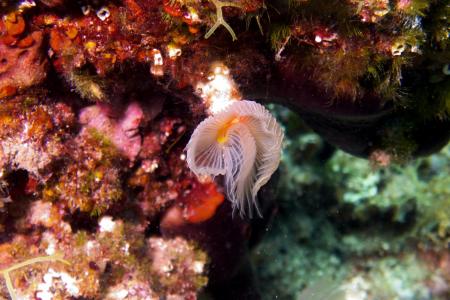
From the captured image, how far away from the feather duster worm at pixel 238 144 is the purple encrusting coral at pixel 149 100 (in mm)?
450

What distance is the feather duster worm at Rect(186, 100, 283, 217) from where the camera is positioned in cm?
236

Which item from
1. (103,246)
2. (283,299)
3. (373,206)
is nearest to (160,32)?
(103,246)

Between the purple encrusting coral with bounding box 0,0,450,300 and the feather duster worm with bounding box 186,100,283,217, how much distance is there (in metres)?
0.45

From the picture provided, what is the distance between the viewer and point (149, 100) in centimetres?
311

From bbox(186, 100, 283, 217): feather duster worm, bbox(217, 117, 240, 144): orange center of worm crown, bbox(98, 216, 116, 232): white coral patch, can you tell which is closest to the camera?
bbox(186, 100, 283, 217): feather duster worm

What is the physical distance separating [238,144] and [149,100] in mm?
926

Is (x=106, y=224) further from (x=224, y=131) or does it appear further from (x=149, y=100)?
(x=224, y=131)

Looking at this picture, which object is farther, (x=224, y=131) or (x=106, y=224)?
(x=106, y=224)

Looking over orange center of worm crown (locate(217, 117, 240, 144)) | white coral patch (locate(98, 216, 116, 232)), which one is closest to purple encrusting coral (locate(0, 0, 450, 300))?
white coral patch (locate(98, 216, 116, 232))

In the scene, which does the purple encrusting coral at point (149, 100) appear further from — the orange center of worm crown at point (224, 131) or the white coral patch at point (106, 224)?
the orange center of worm crown at point (224, 131)

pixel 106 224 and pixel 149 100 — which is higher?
pixel 149 100

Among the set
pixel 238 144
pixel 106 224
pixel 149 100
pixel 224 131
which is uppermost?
pixel 224 131

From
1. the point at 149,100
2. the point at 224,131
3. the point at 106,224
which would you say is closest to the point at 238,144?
the point at 224,131

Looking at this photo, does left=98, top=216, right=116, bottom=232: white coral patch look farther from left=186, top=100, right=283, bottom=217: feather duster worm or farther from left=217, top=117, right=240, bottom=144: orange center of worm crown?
left=217, top=117, right=240, bottom=144: orange center of worm crown
